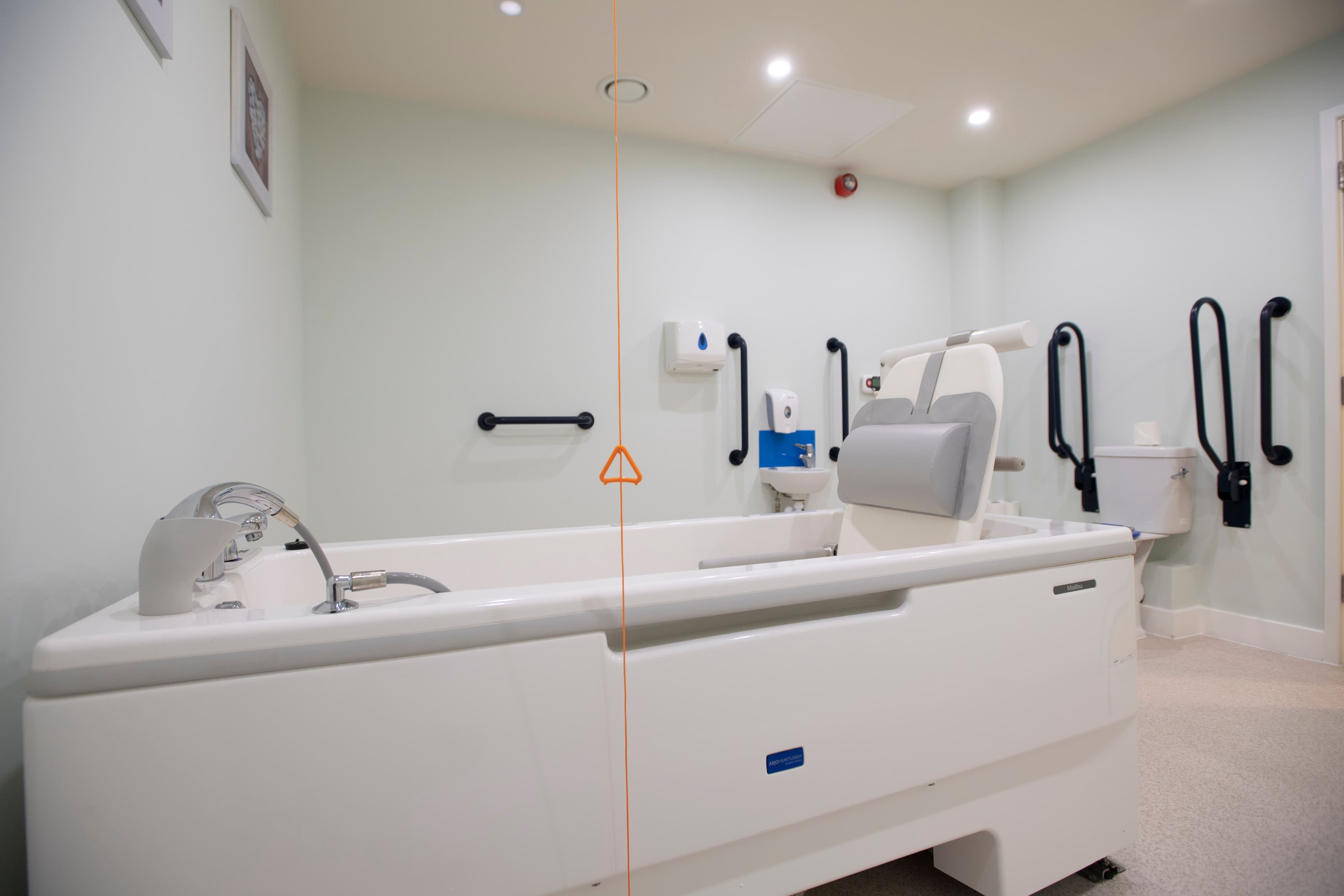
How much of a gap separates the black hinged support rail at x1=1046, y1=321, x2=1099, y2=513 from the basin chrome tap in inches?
126

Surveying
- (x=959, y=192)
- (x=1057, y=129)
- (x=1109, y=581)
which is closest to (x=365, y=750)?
(x=1109, y=581)

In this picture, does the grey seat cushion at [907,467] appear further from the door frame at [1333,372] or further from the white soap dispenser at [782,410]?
the door frame at [1333,372]

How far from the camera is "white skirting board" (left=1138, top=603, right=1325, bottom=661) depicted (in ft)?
7.56

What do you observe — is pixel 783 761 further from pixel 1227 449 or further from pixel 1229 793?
pixel 1227 449

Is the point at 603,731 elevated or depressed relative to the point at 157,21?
depressed

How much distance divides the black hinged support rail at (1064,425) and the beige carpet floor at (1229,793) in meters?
0.91

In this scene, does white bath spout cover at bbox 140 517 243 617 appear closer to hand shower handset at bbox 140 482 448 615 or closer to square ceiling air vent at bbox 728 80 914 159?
hand shower handset at bbox 140 482 448 615

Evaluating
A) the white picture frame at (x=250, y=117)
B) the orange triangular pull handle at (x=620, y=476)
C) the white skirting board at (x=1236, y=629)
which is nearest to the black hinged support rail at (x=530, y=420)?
the orange triangular pull handle at (x=620, y=476)

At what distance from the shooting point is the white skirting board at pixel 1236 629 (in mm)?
2305

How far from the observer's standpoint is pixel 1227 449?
2457mm

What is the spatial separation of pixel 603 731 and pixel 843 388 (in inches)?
101

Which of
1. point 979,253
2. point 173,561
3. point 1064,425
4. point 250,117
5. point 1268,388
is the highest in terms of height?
point 979,253

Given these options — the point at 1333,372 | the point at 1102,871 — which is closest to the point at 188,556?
the point at 1102,871

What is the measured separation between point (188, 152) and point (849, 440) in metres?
1.54
